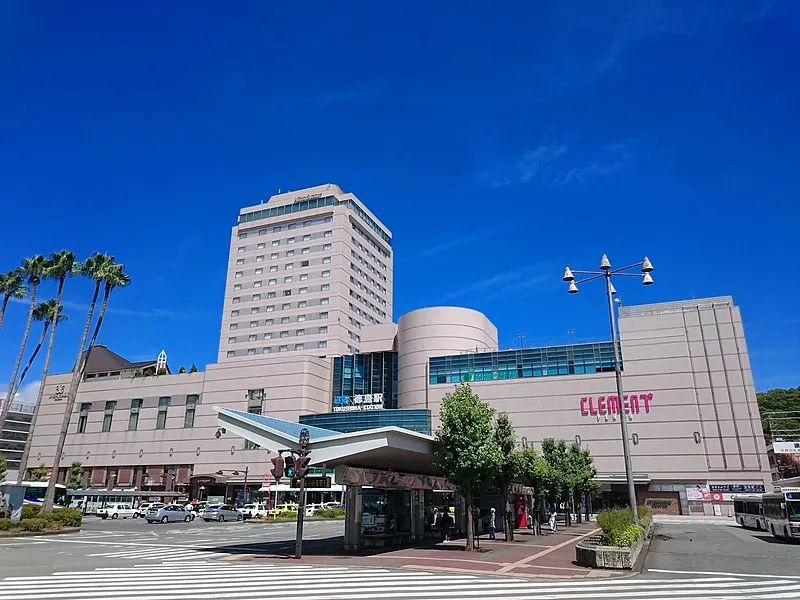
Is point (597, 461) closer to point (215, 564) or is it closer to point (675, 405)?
point (675, 405)

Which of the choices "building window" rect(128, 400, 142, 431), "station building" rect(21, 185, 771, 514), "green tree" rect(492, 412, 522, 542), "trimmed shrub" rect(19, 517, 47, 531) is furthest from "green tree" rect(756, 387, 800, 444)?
"building window" rect(128, 400, 142, 431)

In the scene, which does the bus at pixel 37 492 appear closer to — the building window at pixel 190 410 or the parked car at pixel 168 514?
the parked car at pixel 168 514

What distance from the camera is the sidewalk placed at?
57.6ft

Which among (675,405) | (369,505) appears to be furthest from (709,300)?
(369,505)

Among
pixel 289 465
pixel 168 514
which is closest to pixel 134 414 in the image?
pixel 168 514

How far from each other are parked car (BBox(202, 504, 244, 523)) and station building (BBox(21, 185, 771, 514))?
22.1 feet

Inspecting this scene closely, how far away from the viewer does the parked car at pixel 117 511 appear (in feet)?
171

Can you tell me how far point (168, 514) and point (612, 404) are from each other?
49.6m

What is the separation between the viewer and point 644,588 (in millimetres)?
13805

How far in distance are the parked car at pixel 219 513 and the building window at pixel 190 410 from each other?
127ft

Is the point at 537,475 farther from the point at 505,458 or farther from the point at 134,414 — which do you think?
the point at 134,414

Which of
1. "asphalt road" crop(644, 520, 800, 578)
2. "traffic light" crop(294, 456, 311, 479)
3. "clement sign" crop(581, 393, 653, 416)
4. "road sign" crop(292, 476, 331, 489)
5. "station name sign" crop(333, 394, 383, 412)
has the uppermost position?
"station name sign" crop(333, 394, 383, 412)

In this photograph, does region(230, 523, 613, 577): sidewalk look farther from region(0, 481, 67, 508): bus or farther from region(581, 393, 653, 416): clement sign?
region(581, 393, 653, 416): clement sign

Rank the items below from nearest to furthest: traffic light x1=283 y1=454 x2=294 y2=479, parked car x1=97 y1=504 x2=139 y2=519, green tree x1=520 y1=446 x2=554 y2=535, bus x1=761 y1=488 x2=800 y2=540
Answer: traffic light x1=283 y1=454 x2=294 y2=479 → bus x1=761 y1=488 x2=800 y2=540 → green tree x1=520 y1=446 x2=554 y2=535 → parked car x1=97 y1=504 x2=139 y2=519
